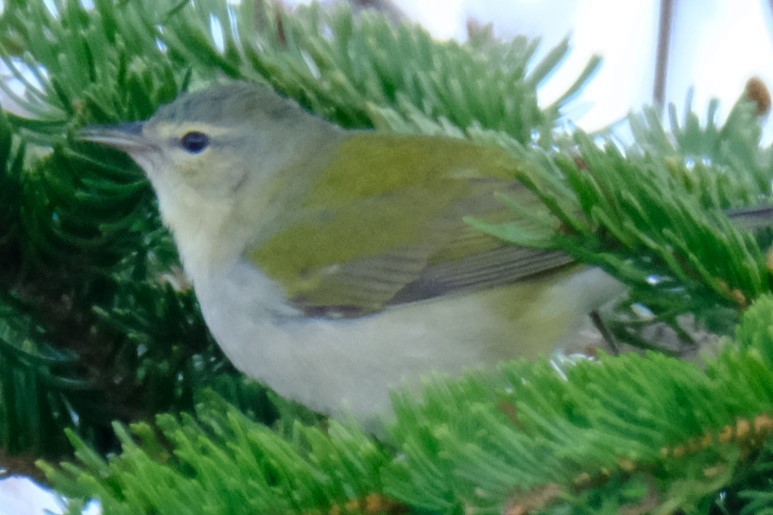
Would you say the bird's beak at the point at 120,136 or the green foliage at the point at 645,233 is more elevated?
the bird's beak at the point at 120,136

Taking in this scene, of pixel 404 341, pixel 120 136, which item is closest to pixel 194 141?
pixel 120 136

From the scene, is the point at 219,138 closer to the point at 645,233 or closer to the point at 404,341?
the point at 404,341

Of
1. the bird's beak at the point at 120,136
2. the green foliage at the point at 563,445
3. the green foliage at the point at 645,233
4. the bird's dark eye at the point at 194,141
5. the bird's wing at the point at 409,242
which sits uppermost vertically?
the bird's dark eye at the point at 194,141

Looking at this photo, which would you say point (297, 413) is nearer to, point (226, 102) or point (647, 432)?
point (226, 102)

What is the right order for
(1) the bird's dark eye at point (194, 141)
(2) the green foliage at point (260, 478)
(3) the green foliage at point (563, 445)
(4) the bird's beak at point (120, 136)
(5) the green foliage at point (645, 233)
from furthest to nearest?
(1) the bird's dark eye at point (194, 141), (4) the bird's beak at point (120, 136), (5) the green foliage at point (645, 233), (2) the green foliage at point (260, 478), (3) the green foliage at point (563, 445)

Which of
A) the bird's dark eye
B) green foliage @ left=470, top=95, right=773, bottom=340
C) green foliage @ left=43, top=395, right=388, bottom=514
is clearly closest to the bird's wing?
the bird's dark eye

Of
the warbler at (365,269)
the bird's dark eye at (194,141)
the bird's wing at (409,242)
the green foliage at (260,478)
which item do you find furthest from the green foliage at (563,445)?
the bird's dark eye at (194,141)

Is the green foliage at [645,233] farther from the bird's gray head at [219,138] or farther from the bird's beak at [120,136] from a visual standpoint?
the bird's gray head at [219,138]

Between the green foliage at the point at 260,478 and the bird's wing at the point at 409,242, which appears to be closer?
the green foliage at the point at 260,478
